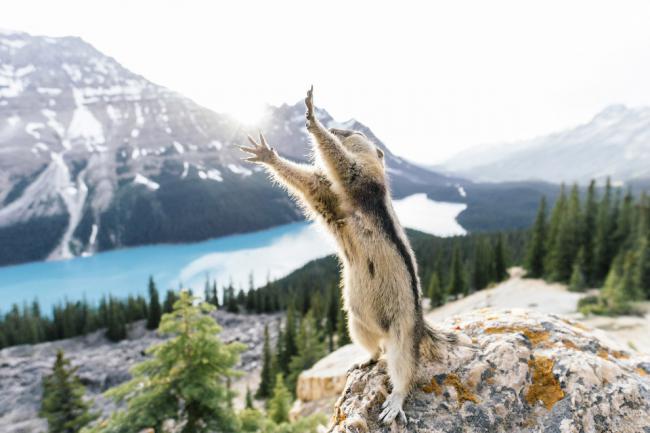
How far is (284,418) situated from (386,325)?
17.3 metres

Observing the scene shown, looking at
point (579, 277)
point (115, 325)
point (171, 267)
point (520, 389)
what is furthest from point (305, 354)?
point (171, 267)

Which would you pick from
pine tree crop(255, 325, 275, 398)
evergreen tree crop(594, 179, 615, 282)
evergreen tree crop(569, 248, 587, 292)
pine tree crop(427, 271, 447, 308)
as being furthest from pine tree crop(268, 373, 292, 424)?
evergreen tree crop(594, 179, 615, 282)

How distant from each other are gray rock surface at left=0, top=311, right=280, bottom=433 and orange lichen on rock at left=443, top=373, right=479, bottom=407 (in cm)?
4097

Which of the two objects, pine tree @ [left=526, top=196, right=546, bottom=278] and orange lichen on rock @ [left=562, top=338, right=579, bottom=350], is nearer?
orange lichen on rock @ [left=562, top=338, right=579, bottom=350]

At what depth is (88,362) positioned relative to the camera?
61750 millimetres

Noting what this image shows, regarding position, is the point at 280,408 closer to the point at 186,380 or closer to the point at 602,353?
the point at 186,380

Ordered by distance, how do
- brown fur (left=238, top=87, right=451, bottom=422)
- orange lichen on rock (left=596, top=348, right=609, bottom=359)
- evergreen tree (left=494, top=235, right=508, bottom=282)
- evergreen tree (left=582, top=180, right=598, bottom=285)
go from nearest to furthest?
brown fur (left=238, top=87, right=451, bottom=422) < orange lichen on rock (left=596, top=348, right=609, bottom=359) < evergreen tree (left=582, top=180, right=598, bottom=285) < evergreen tree (left=494, top=235, right=508, bottom=282)

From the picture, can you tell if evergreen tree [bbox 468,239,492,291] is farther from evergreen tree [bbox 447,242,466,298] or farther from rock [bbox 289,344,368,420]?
rock [bbox 289,344,368,420]

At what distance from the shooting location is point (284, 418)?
60.0 feet

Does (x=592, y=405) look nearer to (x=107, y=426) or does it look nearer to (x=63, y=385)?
(x=107, y=426)

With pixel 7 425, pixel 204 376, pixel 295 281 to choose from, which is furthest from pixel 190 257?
pixel 204 376

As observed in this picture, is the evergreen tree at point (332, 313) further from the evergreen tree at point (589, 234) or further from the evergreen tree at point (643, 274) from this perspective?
the evergreen tree at point (643, 274)

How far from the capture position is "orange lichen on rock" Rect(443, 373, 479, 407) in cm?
345

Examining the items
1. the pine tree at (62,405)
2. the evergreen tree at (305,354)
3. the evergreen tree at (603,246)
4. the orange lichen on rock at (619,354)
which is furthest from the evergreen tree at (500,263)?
the orange lichen on rock at (619,354)
